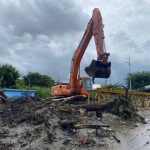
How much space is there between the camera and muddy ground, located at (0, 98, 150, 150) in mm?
11383

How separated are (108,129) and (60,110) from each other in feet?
8.48

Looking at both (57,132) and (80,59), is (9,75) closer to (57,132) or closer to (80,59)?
(80,59)

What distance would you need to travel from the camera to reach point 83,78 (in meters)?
22.8

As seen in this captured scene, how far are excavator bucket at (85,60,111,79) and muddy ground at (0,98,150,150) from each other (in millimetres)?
4255

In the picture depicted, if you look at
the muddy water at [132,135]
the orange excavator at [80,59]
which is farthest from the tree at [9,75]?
the muddy water at [132,135]

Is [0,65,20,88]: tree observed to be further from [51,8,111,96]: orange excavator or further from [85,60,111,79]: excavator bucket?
[85,60,111,79]: excavator bucket

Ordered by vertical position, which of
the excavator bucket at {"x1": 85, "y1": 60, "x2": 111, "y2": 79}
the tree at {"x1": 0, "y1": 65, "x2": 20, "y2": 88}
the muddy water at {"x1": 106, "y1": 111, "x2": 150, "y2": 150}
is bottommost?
the muddy water at {"x1": 106, "y1": 111, "x2": 150, "y2": 150}

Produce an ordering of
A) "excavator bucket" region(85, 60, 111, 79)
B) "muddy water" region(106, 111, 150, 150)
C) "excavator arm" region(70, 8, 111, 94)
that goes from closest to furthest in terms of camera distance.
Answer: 1. "muddy water" region(106, 111, 150, 150)
2. "excavator bucket" region(85, 60, 111, 79)
3. "excavator arm" region(70, 8, 111, 94)

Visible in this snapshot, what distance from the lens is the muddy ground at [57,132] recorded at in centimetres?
1138

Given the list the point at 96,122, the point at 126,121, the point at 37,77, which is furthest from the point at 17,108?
the point at 37,77

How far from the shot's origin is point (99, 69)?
1953 centimetres

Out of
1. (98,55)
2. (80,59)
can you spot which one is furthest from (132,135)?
(80,59)

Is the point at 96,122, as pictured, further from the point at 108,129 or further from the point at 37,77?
the point at 37,77

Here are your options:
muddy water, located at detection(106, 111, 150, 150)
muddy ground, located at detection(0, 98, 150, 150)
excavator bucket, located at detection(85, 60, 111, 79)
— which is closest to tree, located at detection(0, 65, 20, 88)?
excavator bucket, located at detection(85, 60, 111, 79)
